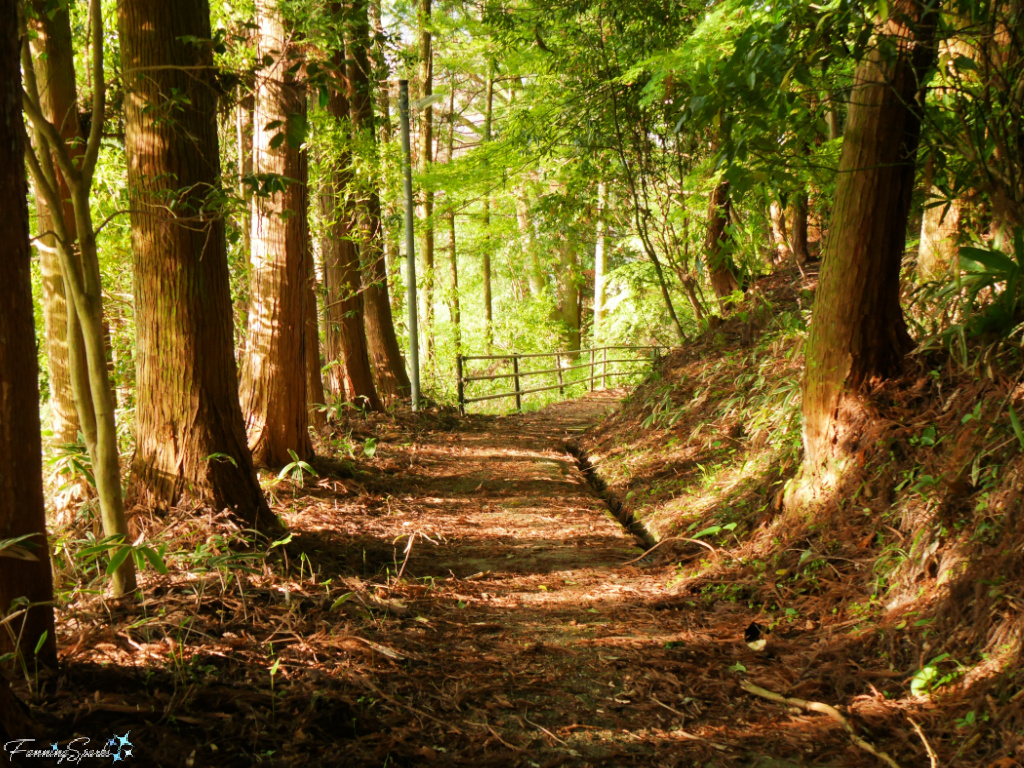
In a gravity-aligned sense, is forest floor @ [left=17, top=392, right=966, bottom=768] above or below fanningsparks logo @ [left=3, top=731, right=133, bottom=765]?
below

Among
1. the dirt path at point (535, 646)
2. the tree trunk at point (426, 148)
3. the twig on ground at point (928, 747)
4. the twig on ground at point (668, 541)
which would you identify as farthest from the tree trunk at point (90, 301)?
the tree trunk at point (426, 148)

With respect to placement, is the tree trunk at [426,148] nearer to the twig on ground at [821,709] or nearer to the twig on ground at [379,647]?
the twig on ground at [379,647]

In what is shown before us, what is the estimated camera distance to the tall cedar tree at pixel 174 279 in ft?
13.4

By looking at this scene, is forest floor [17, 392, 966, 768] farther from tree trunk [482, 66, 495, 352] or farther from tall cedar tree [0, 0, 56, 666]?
tree trunk [482, 66, 495, 352]

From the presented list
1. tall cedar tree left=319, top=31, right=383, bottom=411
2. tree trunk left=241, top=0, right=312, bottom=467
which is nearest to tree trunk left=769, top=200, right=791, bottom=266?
tall cedar tree left=319, top=31, right=383, bottom=411

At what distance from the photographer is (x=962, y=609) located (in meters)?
3.04

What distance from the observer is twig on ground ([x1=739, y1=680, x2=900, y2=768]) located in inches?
101

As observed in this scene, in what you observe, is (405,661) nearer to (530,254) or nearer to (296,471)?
(296,471)

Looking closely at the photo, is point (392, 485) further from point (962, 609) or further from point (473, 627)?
point (962, 609)

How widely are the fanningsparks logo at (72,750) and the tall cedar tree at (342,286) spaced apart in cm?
746

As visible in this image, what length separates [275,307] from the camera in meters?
6.23

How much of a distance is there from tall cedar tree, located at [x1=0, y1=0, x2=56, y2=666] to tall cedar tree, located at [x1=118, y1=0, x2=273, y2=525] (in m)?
1.82

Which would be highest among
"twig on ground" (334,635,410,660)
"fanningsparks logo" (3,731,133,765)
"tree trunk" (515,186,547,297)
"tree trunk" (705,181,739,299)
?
"tree trunk" (515,186,547,297)

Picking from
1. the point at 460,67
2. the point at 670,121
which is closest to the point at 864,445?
the point at 670,121
